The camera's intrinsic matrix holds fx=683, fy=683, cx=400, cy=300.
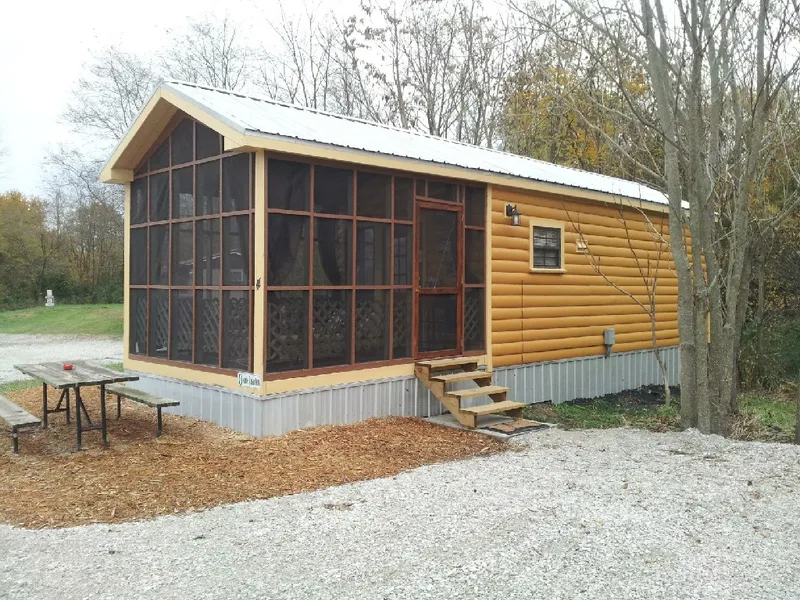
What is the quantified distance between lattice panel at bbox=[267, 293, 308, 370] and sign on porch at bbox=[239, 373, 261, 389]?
0.55 ft

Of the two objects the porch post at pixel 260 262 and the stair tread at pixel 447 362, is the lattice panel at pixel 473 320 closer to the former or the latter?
the stair tread at pixel 447 362

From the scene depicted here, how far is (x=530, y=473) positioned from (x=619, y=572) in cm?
199

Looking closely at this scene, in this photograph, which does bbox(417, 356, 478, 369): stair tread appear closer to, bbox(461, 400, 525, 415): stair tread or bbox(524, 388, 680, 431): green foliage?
bbox(461, 400, 525, 415): stair tread

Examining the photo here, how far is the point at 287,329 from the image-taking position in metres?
6.71

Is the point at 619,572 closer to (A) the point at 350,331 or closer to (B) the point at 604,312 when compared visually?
(A) the point at 350,331

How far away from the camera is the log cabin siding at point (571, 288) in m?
8.98

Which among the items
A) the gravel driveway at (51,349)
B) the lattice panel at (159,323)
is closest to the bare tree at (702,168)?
the lattice panel at (159,323)

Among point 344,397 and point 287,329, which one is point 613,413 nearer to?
point 344,397

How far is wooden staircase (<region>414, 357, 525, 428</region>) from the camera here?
7363mm

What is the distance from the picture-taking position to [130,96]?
23531 mm

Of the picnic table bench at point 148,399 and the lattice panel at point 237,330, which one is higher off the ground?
the lattice panel at point 237,330

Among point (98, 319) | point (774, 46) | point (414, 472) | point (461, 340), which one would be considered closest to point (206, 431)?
point (414, 472)

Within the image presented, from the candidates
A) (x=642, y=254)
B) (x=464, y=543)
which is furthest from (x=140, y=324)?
(x=642, y=254)

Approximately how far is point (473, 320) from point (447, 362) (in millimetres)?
920
